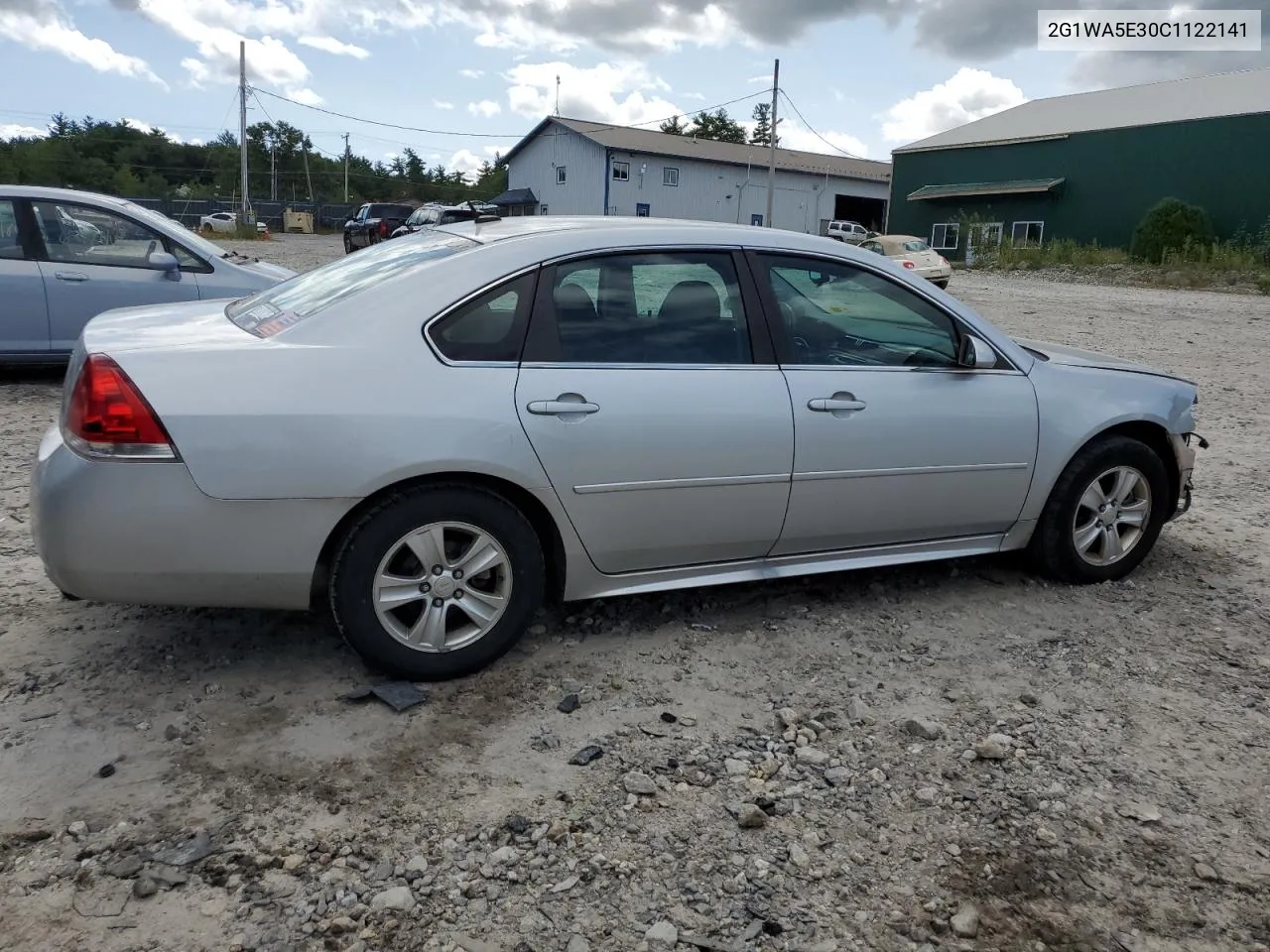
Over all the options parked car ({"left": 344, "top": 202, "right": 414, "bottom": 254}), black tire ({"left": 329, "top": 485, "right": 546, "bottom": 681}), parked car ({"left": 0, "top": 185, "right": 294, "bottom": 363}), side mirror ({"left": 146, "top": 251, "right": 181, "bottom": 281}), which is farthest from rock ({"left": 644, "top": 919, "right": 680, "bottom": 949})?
parked car ({"left": 344, "top": 202, "right": 414, "bottom": 254})

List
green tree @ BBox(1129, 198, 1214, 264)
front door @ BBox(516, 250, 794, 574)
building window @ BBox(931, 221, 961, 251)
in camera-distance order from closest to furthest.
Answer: front door @ BBox(516, 250, 794, 574) → green tree @ BBox(1129, 198, 1214, 264) → building window @ BBox(931, 221, 961, 251)

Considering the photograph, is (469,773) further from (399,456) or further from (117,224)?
(117,224)

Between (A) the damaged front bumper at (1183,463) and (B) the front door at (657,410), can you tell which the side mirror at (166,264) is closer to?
(B) the front door at (657,410)

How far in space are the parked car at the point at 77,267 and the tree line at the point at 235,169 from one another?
81.1 metres

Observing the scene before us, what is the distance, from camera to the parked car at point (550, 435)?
308cm

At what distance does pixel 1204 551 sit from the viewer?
199 inches

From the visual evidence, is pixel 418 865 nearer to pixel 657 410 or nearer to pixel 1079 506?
pixel 657 410

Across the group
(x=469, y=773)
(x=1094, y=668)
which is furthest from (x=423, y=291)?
(x=1094, y=668)

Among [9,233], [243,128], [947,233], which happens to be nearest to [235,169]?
[243,128]

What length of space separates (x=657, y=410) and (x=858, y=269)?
119 centimetres

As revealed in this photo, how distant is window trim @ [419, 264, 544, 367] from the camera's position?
3342 millimetres

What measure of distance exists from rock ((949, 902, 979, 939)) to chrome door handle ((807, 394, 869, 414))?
1.87 m

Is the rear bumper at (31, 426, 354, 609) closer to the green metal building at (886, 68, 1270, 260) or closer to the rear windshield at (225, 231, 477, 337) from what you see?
the rear windshield at (225, 231, 477, 337)

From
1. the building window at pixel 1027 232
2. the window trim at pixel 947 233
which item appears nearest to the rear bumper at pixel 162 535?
the building window at pixel 1027 232
